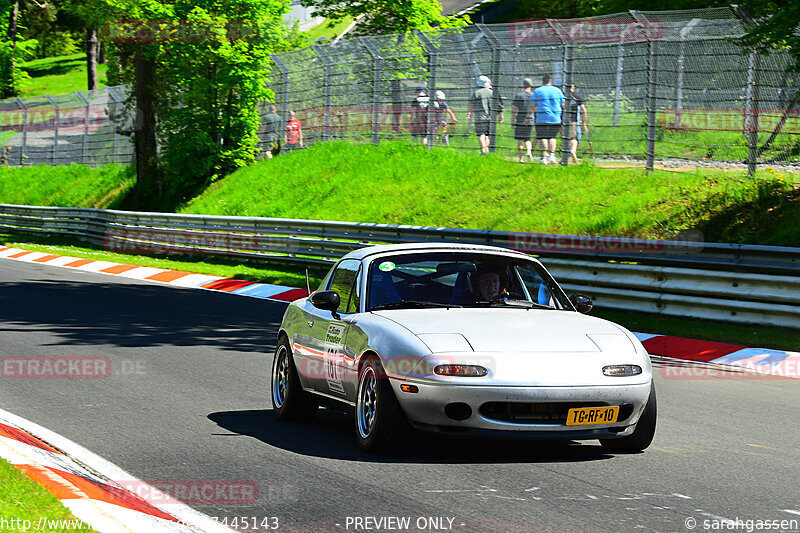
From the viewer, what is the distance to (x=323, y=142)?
31016 mm

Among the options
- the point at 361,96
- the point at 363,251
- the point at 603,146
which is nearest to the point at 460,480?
the point at 363,251

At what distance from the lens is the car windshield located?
26.0 ft

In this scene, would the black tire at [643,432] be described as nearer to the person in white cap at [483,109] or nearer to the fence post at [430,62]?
the person in white cap at [483,109]

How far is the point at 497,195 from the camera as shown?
74.4 feet

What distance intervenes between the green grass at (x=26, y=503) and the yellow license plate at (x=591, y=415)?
3.03 meters

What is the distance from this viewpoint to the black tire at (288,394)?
339 inches

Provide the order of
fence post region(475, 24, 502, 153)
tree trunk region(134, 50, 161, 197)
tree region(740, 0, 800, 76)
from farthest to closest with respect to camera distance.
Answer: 1. tree trunk region(134, 50, 161, 197)
2. fence post region(475, 24, 502, 153)
3. tree region(740, 0, 800, 76)

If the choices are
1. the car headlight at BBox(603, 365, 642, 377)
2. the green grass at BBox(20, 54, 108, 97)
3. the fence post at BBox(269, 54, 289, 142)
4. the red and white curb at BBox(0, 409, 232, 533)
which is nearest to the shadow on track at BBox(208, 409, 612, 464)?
the car headlight at BBox(603, 365, 642, 377)

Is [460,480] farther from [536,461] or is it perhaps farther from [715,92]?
[715,92]

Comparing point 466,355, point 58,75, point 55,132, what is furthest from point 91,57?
point 466,355

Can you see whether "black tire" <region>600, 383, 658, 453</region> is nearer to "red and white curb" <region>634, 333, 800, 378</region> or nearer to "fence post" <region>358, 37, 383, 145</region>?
"red and white curb" <region>634, 333, 800, 378</region>

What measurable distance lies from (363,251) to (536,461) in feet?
7.69

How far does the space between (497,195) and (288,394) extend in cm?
1454

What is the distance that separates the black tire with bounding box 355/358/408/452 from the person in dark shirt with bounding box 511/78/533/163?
16024 millimetres
